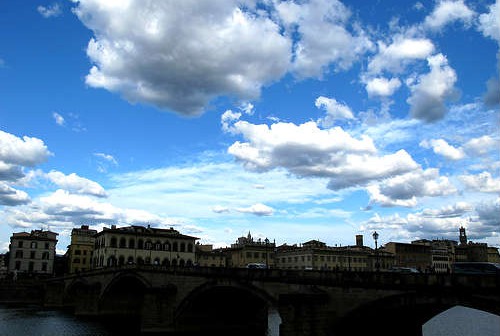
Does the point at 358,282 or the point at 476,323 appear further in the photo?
the point at 476,323

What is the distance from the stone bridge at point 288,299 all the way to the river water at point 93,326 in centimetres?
542

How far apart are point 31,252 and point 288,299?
351 ft

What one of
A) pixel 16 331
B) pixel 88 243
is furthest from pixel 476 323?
pixel 88 243

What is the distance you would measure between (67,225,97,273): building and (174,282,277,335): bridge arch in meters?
75.5

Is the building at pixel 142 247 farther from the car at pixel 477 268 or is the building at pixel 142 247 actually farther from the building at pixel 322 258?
the car at pixel 477 268

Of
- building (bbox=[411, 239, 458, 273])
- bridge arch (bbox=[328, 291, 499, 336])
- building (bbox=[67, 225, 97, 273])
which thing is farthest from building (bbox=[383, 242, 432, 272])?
bridge arch (bbox=[328, 291, 499, 336])

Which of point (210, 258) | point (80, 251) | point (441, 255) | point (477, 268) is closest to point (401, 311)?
point (477, 268)

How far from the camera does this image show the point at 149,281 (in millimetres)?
62969

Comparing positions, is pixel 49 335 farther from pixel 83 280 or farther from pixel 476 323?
pixel 476 323

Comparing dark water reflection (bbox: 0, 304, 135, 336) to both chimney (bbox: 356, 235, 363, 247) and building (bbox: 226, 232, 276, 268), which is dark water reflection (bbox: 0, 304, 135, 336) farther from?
chimney (bbox: 356, 235, 363, 247)

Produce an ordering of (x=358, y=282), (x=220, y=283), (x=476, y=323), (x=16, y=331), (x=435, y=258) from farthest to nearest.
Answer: (x=435, y=258), (x=476, y=323), (x=16, y=331), (x=220, y=283), (x=358, y=282)

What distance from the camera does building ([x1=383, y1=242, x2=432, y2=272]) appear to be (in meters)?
150

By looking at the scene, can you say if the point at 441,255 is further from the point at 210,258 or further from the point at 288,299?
the point at 288,299

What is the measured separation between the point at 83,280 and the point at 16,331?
35.6 m
